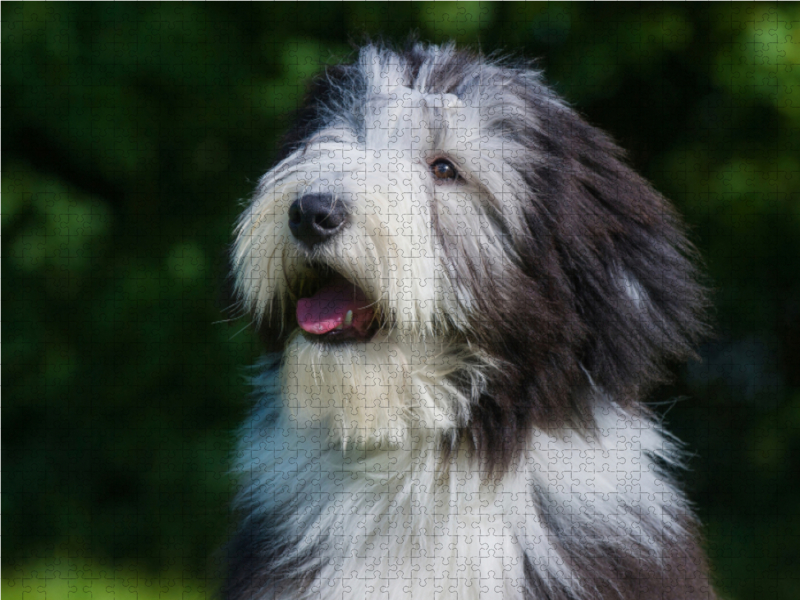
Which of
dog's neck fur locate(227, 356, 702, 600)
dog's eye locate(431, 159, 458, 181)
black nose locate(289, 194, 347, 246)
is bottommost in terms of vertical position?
dog's neck fur locate(227, 356, 702, 600)

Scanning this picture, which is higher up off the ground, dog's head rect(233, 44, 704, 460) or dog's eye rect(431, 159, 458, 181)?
dog's eye rect(431, 159, 458, 181)

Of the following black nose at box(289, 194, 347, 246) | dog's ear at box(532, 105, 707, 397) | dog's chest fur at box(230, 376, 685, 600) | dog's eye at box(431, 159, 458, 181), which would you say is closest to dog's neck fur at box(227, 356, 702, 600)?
dog's chest fur at box(230, 376, 685, 600)

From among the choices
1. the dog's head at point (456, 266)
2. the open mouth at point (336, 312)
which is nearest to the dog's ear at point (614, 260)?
the dog's head at point (456, 266)

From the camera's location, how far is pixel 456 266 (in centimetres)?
221

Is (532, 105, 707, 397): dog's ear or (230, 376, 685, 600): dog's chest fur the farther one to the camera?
(532, 105, 707, 397): dog's ear

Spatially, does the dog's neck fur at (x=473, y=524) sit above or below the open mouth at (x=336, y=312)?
below

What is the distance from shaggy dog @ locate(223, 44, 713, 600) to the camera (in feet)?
7.22

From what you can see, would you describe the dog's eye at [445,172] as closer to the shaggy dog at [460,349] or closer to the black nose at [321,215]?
the shaggy dog at [460,349]

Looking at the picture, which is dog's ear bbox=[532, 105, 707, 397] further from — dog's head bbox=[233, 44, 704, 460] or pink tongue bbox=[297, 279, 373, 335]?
pink tongue bbox=[297, 279, 373, 335]

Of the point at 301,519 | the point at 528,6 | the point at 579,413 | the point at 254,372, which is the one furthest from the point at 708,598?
the point at 528,6

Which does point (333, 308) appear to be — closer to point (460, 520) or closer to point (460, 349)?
point (460, 349)

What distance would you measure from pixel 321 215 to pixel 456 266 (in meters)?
0.35

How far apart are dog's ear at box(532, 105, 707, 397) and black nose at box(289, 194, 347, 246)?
529 millimetres

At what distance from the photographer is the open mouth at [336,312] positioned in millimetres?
2217
